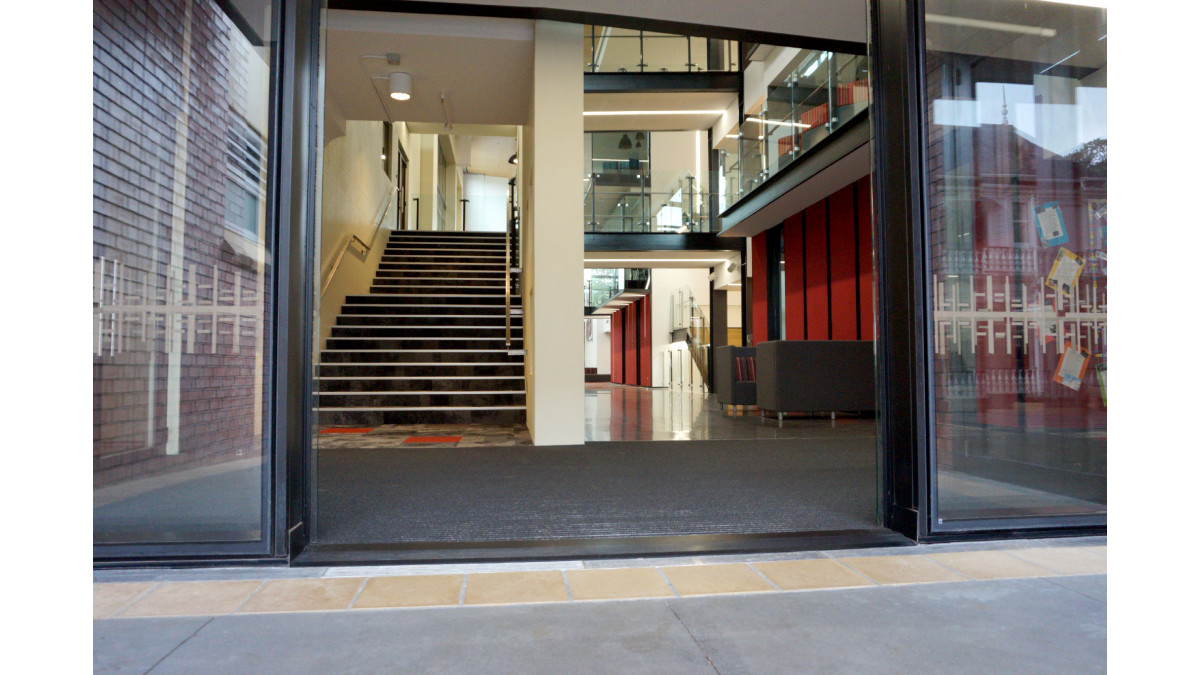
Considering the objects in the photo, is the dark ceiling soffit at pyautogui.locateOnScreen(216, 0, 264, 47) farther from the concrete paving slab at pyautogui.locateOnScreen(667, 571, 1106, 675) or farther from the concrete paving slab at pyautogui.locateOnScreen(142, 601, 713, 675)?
the concrete paving slab at pyautogui.locateOnScreen(667, 571, 1106, 675)

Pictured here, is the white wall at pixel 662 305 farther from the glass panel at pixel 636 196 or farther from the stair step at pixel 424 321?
the stair step at pixel 424 321

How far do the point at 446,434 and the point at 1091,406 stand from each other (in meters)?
4.35

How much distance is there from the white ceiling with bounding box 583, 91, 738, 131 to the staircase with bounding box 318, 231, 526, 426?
8.85ft

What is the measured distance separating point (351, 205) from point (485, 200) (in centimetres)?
1396

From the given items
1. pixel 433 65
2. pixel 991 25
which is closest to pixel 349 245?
pixel 433 65

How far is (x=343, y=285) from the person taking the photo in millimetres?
8234

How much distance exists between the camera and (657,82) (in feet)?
32.6

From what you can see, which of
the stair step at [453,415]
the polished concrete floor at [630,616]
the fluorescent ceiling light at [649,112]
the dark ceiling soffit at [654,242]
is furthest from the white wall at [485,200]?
the polished concrete floor at [630,616]

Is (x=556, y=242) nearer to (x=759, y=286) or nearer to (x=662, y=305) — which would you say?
(x=759, y=286)

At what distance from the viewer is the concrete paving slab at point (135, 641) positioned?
4.08ft

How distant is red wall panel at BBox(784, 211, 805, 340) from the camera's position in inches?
357
